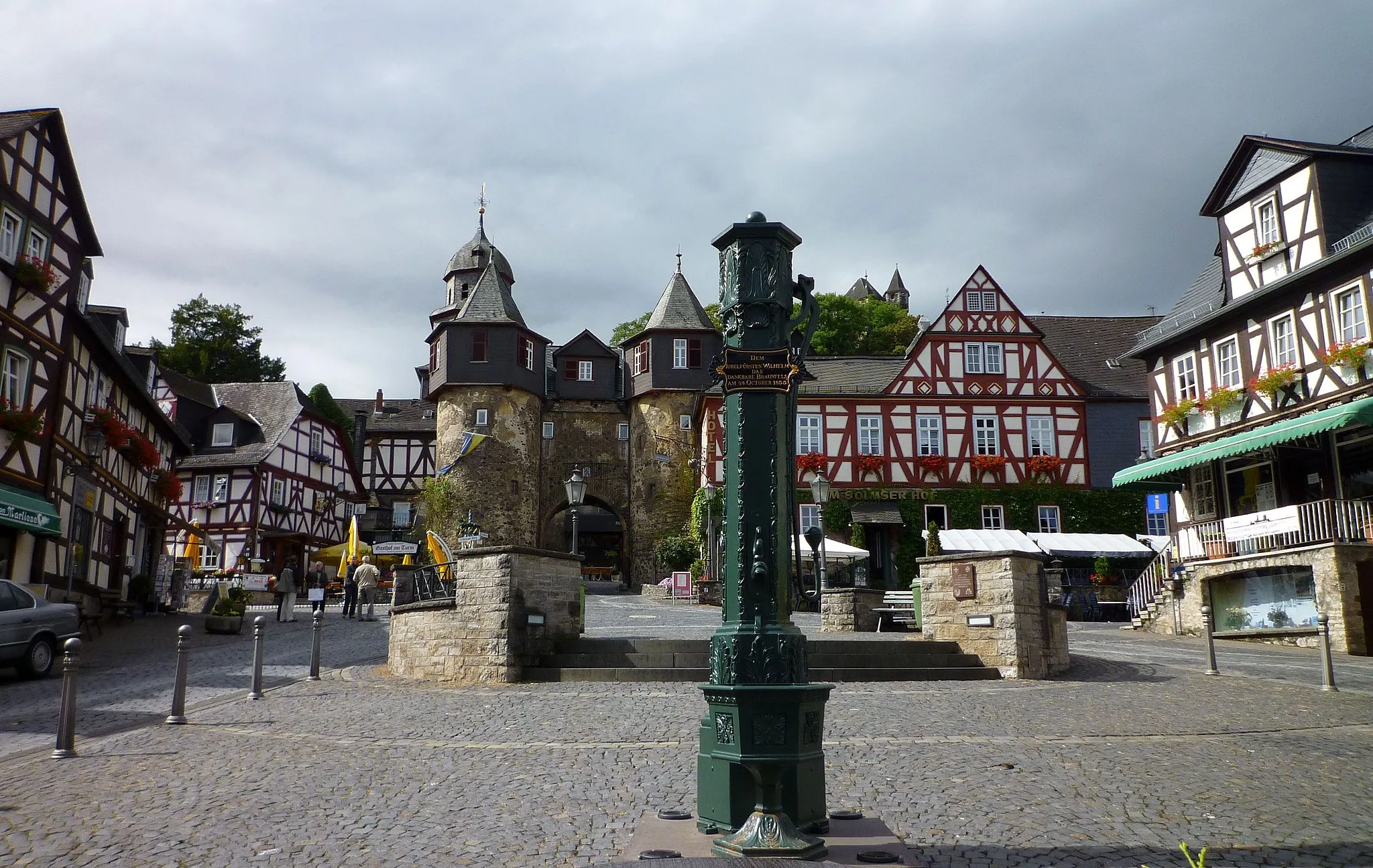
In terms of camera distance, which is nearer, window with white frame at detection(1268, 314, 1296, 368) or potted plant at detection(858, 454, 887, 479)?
window with white frame at detection(1268, 314, 1296, 368)


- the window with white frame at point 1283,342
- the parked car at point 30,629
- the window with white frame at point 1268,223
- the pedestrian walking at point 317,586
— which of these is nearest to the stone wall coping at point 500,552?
the parked car at point 30,629

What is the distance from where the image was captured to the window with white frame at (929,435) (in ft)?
118

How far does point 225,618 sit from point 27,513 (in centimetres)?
507

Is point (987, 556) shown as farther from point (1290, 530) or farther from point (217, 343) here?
point (217, 343)

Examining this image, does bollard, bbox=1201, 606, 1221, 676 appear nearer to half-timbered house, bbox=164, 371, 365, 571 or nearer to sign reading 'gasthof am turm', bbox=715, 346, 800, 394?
sign reading 'gasthof am turm', bbox=715, 346, 800, 394

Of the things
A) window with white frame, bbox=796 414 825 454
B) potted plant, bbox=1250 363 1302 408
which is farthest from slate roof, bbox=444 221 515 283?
potted plant, bbox=1250 363 1302 408

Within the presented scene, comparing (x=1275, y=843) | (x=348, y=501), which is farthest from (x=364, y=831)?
(x=348, y=501)

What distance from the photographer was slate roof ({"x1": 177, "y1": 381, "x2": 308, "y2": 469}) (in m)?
42.7

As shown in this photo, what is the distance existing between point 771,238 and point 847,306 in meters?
49.2

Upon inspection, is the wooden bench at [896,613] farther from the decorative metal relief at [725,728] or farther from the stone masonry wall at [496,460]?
the stone masonry wall at [496,460]

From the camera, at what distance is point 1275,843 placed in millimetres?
6000

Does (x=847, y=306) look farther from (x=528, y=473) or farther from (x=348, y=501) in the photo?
(x=348, y=501)

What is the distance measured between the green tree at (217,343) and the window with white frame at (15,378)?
37.8 m

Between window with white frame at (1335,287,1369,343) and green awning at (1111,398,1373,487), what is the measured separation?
1.50 m
